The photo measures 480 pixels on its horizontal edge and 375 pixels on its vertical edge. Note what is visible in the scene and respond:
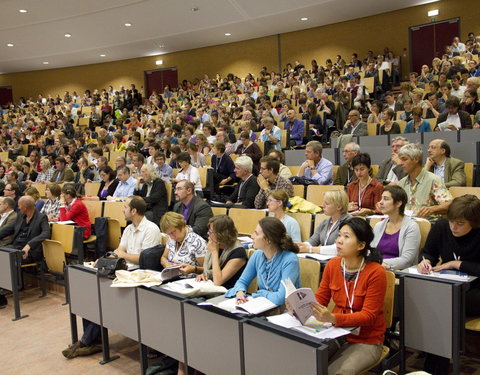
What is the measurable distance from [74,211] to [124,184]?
1.02 meters

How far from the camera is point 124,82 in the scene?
787 inches

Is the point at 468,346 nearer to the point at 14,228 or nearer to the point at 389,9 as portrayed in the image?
the point at 14,228

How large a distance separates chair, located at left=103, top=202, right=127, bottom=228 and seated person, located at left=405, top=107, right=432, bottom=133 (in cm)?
400

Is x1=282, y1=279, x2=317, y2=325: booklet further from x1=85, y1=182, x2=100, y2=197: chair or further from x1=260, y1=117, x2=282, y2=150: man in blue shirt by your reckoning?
x1=85, y1=182, x2=100, y2=197: chair

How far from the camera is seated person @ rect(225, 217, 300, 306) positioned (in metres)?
2.72

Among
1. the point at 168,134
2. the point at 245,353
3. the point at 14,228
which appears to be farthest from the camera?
the point at 168,134

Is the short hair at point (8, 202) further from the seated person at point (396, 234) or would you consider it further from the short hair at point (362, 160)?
the seated person at point (396, 234)

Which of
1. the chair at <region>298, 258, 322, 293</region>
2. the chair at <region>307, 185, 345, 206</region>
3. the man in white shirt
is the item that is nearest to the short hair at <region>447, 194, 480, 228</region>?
the chair at <region>298, 258, 322, 293</region>

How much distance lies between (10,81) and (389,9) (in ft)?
55.3

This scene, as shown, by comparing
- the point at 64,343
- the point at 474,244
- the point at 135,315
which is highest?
the point at 474,244

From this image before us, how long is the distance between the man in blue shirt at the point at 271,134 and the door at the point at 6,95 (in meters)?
18.1

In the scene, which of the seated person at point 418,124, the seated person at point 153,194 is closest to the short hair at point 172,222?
the seated person at point 153,194

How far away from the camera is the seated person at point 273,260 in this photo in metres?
2.72

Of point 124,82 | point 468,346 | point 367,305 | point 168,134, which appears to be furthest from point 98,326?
point 124,82
